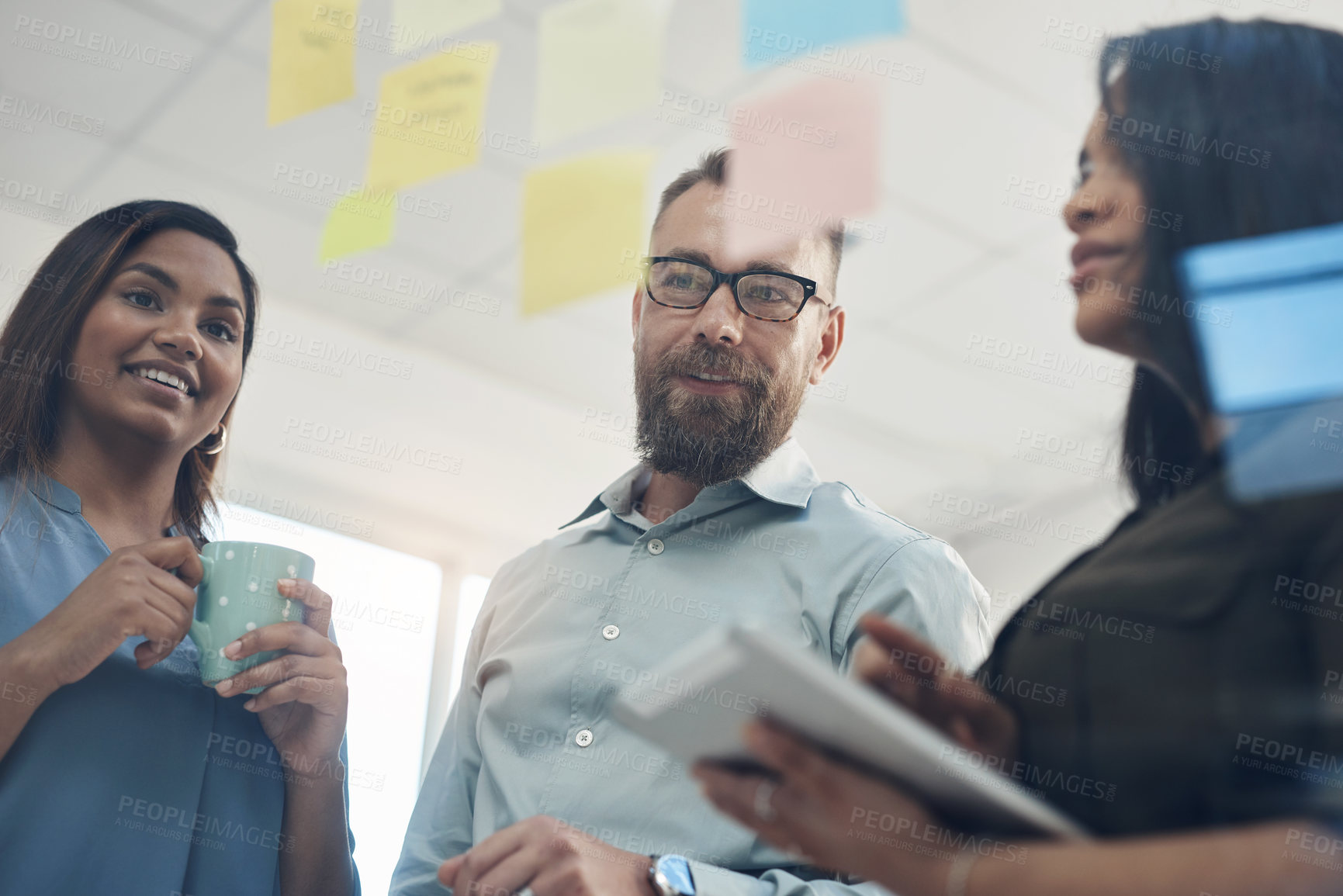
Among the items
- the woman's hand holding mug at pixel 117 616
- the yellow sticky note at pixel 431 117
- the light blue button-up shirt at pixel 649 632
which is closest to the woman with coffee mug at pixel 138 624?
the woman's hand holding mug at pixel 117 616

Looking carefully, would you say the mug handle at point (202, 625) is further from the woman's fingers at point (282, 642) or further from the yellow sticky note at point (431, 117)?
the yellow sticky note at point (431, 117)

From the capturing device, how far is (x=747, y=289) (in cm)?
117

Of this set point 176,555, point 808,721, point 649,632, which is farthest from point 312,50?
point 808,721

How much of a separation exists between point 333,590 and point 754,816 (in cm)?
278

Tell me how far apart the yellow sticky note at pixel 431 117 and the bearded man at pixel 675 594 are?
0.86 m

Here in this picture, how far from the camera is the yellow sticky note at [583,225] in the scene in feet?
7.35

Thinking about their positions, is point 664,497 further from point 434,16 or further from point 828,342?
point 434,16

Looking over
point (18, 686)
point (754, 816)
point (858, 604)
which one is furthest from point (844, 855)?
point (18, 686)

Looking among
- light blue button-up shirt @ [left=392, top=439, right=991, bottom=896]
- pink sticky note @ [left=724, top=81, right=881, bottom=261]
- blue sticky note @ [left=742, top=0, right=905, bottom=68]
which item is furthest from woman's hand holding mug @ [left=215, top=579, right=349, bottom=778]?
blue sticky note @ [left=742, top=0, right=905, bottom=68]

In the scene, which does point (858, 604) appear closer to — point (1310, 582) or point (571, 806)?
point (571, 806)

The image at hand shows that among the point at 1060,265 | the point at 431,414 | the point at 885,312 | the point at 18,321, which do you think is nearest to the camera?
the point at 18,321

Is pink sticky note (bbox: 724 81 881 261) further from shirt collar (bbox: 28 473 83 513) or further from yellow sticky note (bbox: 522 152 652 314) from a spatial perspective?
shirt collar (bbox: 28 473 83 513)

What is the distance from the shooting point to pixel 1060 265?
248 cm

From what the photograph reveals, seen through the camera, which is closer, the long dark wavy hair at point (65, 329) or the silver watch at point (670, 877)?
the silver watch at point (670, 877)
